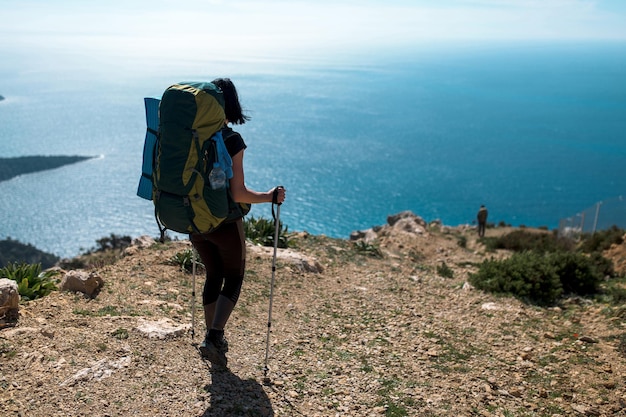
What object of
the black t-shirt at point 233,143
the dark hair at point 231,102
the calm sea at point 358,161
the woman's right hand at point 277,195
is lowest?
the calm sea at point 358,161

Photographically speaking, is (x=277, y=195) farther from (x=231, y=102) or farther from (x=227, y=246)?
(x=231, y=102)

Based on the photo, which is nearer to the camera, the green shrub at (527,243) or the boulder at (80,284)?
the boulder at (80,284)

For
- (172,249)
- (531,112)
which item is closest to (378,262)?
(172,249)

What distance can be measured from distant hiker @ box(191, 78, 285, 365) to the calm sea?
65515 millimetres

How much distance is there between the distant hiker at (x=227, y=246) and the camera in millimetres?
3682

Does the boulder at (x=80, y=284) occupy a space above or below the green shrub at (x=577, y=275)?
above

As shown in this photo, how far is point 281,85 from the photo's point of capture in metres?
188

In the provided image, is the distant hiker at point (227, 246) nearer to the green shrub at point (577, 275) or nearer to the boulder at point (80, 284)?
the boulder at point (80, 284)

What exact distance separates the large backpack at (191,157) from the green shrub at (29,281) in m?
3.07

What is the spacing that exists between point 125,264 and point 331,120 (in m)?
123

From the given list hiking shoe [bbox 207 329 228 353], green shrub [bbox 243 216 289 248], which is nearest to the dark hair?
hiking shoe [bbox 207 329 228 353]

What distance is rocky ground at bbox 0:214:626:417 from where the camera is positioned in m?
3.88

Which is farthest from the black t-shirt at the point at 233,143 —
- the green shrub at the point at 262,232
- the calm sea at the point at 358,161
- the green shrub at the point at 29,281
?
the calm sea at the point at 358,161

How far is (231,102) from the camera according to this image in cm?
385
